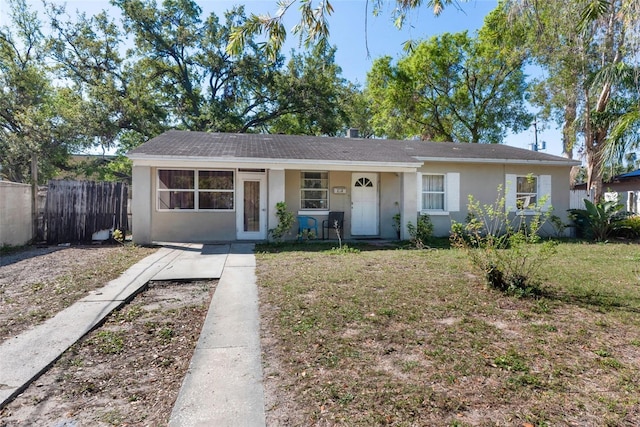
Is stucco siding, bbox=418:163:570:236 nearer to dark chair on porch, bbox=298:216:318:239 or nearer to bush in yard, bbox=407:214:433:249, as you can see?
bush in yard, bbox=407:214:433:249

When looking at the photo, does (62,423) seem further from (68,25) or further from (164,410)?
(68,25)

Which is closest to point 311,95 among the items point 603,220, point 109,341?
point 603,220

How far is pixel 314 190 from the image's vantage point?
11.6 meters

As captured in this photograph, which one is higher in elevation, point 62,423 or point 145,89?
point 145,89

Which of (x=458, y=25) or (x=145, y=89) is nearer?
(x=458, y=25)

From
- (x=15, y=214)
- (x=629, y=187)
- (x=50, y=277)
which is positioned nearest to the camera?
(x=50, y=277)

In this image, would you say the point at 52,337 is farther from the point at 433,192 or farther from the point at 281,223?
the point at 433,192

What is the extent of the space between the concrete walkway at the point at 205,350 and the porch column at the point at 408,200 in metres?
6.11

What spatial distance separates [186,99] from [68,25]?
735 cm

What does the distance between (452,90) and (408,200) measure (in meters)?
15.6

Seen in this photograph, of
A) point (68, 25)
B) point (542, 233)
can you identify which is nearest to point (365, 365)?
point (542, 233)

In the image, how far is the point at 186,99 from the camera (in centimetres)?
2294

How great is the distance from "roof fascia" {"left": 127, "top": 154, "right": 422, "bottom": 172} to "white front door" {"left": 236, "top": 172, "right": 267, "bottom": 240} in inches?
43.3

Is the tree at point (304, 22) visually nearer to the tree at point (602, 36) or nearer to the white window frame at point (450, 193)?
the tree at point (602, 36)
